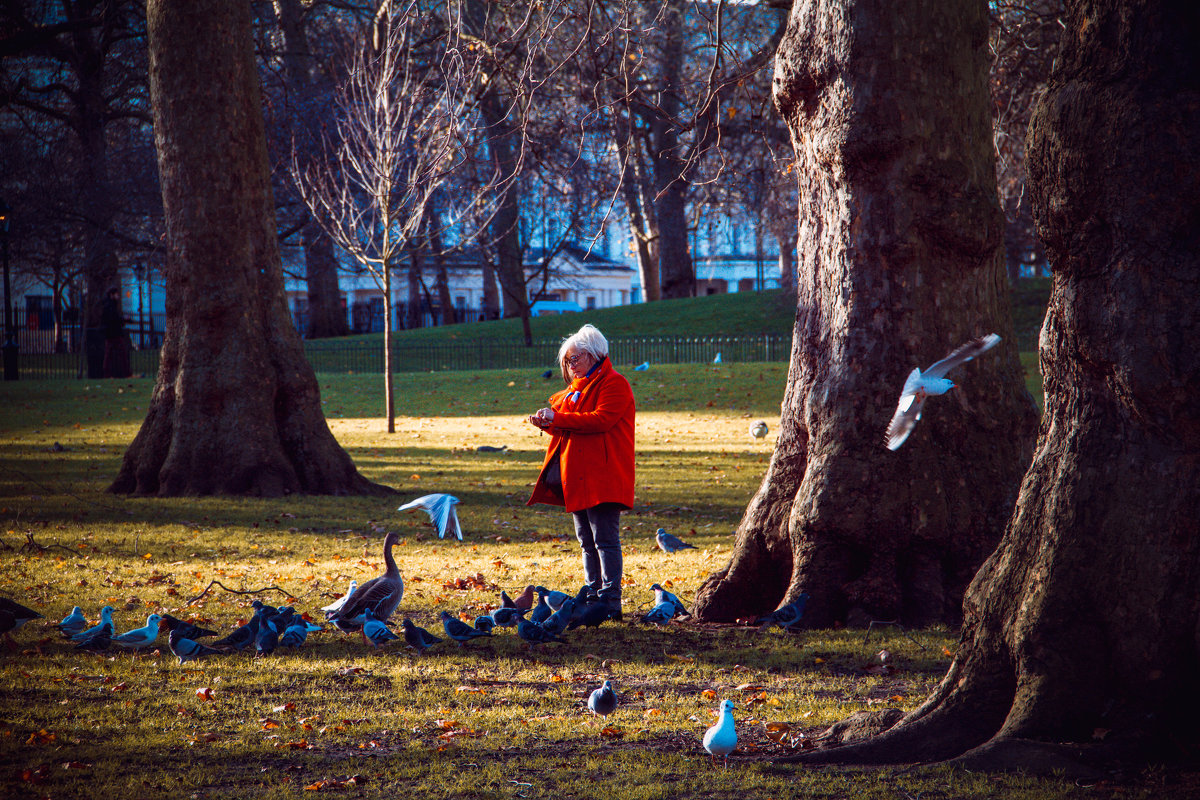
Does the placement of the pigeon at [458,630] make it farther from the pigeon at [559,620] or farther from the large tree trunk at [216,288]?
the large tree trunk at [216,288]

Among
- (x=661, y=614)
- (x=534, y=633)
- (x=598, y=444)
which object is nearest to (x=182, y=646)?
(x=534, y=633)

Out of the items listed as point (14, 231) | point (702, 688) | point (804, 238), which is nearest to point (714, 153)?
point (14, 231)

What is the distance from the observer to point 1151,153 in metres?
3.50

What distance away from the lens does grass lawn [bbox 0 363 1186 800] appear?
3.87m

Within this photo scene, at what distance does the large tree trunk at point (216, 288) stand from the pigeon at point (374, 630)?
233 inches

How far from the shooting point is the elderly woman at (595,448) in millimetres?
6078

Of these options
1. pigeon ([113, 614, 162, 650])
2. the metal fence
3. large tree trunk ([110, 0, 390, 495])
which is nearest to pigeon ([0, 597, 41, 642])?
pigeon ([113, 614, 162, 650])

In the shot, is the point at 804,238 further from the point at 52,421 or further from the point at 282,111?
the point at 282,111

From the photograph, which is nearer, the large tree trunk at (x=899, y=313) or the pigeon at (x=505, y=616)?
the large tree trunk at (x=899, y=313)

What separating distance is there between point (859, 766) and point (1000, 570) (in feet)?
3.04

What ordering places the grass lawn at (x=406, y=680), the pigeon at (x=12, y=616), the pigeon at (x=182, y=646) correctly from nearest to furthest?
the grass lawn at (x=406, y=680)
the pigeon at (x=182, y=646)
the pigeon at (x=12, y=616)

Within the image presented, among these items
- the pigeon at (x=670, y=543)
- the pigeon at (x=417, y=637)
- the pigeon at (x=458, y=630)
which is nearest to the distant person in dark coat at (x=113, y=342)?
the pigeon at (x=670, y=543)

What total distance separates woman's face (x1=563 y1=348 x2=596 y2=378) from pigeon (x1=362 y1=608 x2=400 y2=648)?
1845 mm

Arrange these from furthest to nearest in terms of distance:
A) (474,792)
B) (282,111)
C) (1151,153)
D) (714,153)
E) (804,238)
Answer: (714,153), (282,111), (804,238), (474,792), (1151,153)
